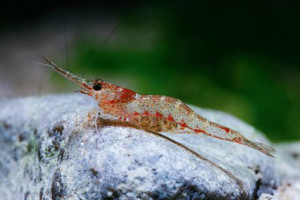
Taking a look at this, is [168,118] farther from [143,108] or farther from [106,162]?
[106,162]

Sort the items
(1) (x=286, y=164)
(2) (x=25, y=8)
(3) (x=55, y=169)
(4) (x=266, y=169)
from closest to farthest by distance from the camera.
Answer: (3) (x=55, y=169) < (4) (x=266, y=169) < (1) (x=286, y=164) < (2) (x=25, y=8)

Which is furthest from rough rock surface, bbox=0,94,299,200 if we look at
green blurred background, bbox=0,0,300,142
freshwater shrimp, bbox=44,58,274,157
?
green blurred background, bbox=0,0,300,142

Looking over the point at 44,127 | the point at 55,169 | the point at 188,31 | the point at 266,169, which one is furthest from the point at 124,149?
the point at 188,31

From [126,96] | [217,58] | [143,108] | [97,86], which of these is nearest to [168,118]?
[143,108]

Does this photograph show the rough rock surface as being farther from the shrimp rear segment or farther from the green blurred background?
the green blurred background

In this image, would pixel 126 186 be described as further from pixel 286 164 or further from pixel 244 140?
pixel 286 164

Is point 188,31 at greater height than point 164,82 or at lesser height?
greater

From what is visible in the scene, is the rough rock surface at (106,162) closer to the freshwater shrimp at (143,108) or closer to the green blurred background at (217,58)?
the freshwater shrimp at (143,108)
